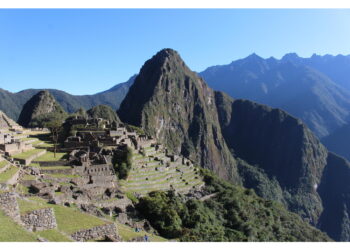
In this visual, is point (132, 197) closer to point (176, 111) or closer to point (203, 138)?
point (176, 111)

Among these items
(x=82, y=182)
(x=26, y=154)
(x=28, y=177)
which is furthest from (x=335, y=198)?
(x=28, y=177)

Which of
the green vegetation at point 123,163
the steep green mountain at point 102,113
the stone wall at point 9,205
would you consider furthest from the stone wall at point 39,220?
the steep green mountain at point 102,113

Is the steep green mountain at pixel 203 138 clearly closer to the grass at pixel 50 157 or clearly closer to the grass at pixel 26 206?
the grass at pixel 50 157

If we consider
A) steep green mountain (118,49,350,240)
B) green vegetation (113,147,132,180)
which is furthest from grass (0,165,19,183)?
steep green mountain (118,49,350,240)

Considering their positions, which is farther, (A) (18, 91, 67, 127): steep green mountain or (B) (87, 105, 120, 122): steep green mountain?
(B) (87, 105, 120, 122): steep green mountain

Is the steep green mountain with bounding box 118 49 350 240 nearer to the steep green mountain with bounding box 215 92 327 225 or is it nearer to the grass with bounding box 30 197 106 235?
the steep green mountain with bounding box 215 92 327 225

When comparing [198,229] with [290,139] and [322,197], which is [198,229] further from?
[290,139]

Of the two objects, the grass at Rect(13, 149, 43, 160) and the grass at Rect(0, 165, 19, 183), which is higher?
the grass at Rect(13, 149, 43, 160)

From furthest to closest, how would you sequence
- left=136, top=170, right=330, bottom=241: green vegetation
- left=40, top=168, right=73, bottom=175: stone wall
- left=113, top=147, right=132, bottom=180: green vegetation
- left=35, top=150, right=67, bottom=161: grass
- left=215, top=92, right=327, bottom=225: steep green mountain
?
left=215, top=92, right=327, bottom=225: steep green mountain
left=113, top=147, right=132, bottom=180: green vegetation
left=35, top=150, right=67, bottom=161: grass
left=136, top=170, right=330, bottom=241: green vegetation
left=40, top=168, right=73, bottom=175: stone wall
